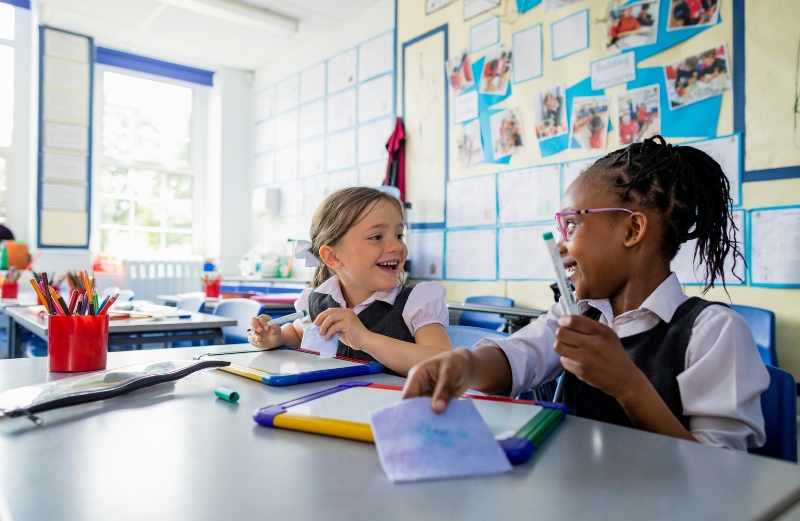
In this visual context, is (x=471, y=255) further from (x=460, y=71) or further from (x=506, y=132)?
(x=460, y=71)

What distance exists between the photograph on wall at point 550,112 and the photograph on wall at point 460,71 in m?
0.60

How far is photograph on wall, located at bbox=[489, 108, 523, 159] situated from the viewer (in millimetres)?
3518

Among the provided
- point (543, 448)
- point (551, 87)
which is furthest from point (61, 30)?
point (543, 448)

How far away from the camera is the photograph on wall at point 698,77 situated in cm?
258

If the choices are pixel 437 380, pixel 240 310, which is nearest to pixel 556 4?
pixel 240 310

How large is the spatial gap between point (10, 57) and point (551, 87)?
499 centimetres

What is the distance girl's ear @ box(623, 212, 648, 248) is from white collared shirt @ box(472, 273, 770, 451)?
0.29 feet

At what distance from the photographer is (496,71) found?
3.65m

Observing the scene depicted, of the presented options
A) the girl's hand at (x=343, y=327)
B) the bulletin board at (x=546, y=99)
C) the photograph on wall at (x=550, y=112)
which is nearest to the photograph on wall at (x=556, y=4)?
the bulletin board at (x=546, y=99)

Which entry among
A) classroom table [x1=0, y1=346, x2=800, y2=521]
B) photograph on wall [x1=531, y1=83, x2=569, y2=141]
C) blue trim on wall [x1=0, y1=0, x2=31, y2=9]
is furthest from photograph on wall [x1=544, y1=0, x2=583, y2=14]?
blue trim on wall [x1=0, y1=0, x2=31, y2=9]

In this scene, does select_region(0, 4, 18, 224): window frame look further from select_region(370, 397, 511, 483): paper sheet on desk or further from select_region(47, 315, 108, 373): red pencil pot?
select_region(370, 397, 511, 483): paper sheet on desk

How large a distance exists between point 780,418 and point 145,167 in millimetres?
6251

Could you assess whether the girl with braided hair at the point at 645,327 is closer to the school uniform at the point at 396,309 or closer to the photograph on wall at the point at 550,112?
the school uniform at the point at 396,309

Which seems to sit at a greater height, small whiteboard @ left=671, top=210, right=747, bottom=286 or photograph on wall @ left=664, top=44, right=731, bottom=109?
photograph on wall @ left=664, top=44, right=731, bottom=109
